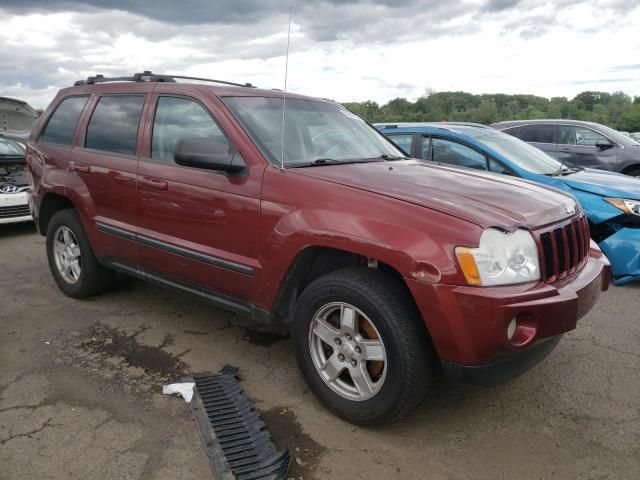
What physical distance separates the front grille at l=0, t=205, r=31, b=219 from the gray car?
820 centimetres

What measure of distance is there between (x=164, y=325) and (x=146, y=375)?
84 centimetres

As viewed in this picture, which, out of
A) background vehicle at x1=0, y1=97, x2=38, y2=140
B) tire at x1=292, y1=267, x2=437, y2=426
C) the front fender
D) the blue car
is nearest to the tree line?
the blue car

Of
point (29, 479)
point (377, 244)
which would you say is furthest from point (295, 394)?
point (29, 479)

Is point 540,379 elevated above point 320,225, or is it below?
below

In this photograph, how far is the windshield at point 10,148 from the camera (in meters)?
7.65

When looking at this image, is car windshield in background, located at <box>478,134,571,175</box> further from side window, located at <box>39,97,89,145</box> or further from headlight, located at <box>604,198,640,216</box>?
side window, located at <box>39,97,89,145</box>

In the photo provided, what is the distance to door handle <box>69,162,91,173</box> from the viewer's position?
13.7 feet

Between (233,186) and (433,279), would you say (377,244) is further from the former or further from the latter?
(233,186)

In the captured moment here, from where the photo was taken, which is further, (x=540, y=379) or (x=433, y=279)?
(x=540, y=379)

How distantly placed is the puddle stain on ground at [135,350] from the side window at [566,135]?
27.7 feet

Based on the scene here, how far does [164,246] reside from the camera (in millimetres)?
3609

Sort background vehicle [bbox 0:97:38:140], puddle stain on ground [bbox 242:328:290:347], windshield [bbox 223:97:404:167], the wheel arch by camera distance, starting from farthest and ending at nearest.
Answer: background vehicle [bbox 0:97:38:140] < the wheel arch < puddle stain on ground [bbox 242:328:290:347] < windshield [bbox 223:97:404:167]

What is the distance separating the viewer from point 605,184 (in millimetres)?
5449

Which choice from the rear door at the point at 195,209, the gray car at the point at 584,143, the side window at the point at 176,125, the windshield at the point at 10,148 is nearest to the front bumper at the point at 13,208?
the windshield at the point at 10,148
